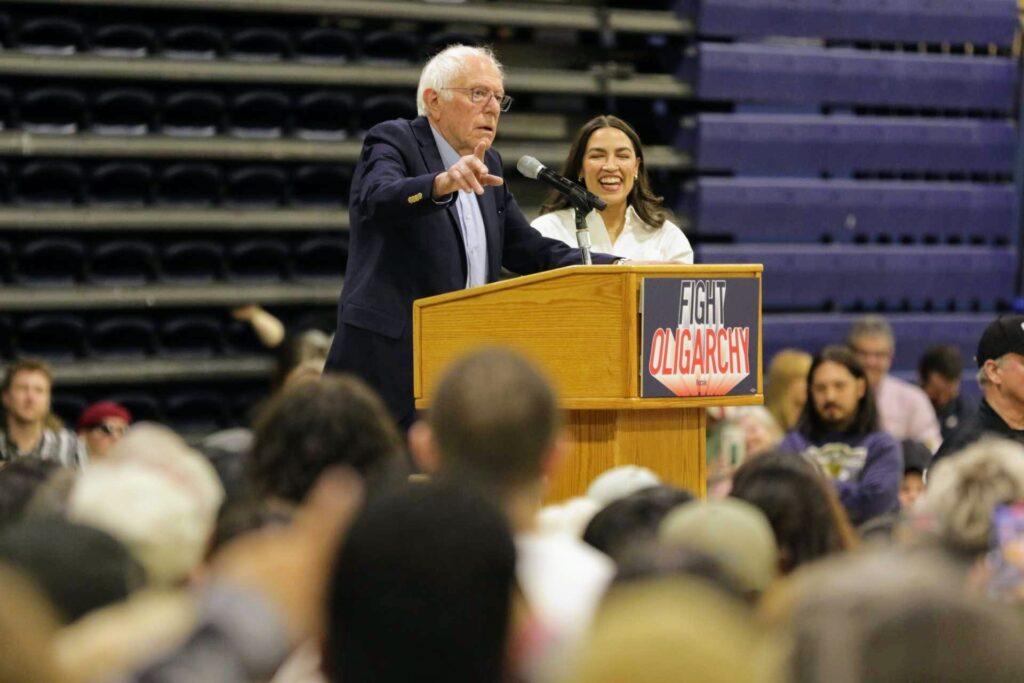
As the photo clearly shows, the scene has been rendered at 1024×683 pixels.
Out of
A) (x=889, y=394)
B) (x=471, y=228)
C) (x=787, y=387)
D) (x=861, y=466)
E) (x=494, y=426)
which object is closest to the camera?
(x=494, y=426)

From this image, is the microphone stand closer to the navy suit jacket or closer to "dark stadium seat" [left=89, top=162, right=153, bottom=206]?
the navy suit jacket

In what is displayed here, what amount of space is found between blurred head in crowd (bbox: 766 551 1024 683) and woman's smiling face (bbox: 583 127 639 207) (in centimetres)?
→ 343

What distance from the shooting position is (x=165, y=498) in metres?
1.89

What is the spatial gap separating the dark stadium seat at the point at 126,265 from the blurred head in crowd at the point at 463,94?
11.3 feet

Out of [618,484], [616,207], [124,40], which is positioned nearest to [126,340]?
[124,40]

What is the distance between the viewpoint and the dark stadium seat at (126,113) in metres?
7.24

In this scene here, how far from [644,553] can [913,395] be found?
19.0 feet

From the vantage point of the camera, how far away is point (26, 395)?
5.82 m

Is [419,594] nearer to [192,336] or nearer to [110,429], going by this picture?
[110,429]

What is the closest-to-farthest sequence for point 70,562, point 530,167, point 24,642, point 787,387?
point 24,642 < point 70,562 < point 530,167 < point 787,387

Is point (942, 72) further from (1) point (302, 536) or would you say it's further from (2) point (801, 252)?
(1) point (302, 536)

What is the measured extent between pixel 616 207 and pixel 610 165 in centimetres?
13

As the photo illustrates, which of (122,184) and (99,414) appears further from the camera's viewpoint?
(122,184)

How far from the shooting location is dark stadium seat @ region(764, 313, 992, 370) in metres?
8.30
